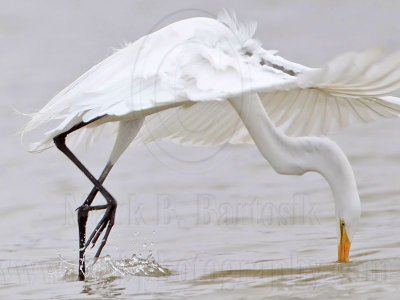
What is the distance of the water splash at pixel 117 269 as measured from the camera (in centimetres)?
799

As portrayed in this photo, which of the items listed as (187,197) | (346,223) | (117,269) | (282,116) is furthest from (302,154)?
(187,197)

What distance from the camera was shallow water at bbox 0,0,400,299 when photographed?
7711 millimetres

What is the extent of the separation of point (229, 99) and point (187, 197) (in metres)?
3.21

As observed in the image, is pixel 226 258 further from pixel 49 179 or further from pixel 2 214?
pixel 49 179

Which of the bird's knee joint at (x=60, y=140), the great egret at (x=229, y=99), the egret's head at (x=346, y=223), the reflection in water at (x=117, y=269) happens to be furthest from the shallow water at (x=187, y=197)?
the bird's knee joint at (x=60, y=140)

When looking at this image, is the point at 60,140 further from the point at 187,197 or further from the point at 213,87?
the point at 187,197

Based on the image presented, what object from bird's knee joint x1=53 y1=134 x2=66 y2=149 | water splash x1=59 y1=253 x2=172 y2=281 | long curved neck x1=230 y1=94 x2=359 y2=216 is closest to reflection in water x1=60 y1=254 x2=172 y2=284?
water splash x1=59 y1=253 x2=172 y2=281

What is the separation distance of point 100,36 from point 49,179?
4427 millimetres

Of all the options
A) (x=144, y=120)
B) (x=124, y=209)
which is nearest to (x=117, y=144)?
(x=144, y=120)

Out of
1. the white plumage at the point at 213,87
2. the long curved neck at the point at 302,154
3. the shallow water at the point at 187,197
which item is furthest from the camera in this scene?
the shallow water at the point at 187,197

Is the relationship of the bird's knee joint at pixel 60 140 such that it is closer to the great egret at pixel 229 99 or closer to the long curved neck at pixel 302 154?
the great egret at pixel 229 99

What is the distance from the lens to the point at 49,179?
11.6 m

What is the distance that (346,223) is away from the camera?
763cm

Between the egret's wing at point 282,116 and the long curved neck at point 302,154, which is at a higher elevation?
the egret's wing at point 282,116
